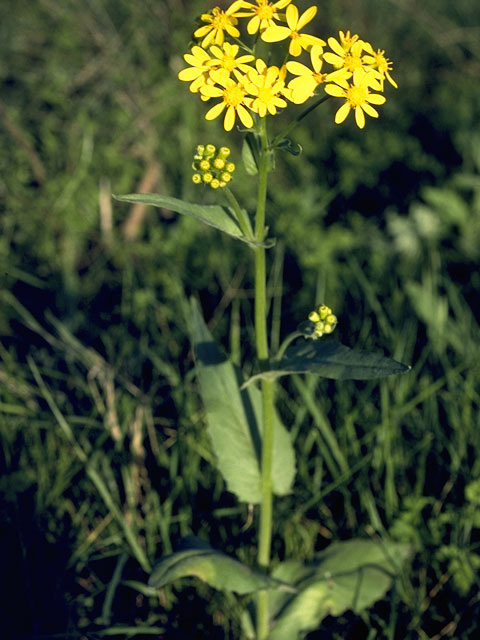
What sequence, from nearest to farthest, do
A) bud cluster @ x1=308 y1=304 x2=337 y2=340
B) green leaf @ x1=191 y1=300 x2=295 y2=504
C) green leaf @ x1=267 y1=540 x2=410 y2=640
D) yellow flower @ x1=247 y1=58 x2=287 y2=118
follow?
yellow flower @ x1=247 y1=58 x2=287 y2=118 → bud cluster @ x1=308 y1=304 x2=337 y2=340 → green leaf @ x1=191 y1=300 x2=295 y2=504 → green leaf @ x1=267 y1=540 x2=410 y2=640

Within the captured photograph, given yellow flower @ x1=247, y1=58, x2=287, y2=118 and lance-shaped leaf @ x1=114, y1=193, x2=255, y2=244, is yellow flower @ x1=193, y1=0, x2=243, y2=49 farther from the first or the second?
lance-shaped leaf @ x1=114, y1=193, x2=255, y2=244

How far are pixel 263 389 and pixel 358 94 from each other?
3.50 feet

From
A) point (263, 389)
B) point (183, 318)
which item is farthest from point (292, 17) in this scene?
point (183, 318)

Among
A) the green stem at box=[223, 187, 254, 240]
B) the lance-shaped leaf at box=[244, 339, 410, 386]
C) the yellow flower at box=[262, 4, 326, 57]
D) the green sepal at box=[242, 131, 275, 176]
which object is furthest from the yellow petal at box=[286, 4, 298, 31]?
the lance-shaped leaf at box=[244, 339, 410, 386]

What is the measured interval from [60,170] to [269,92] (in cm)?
342

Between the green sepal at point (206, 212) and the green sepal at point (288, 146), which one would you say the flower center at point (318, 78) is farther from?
the green sepal at point (206, 212)

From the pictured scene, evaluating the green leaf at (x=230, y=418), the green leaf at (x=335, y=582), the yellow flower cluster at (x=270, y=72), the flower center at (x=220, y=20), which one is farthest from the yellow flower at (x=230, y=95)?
the green leaf at (x=335, y=582)

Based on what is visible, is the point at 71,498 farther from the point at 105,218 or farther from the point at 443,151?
the point at 443,151

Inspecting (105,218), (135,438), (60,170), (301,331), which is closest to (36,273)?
(105,218)

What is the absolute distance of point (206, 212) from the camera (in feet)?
7.43

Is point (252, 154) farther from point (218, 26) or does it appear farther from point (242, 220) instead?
point (218, 26)

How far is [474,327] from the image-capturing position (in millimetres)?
4133

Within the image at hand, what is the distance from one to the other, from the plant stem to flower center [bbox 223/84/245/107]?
4.3 inches

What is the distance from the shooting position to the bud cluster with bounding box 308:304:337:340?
7.86 ft
